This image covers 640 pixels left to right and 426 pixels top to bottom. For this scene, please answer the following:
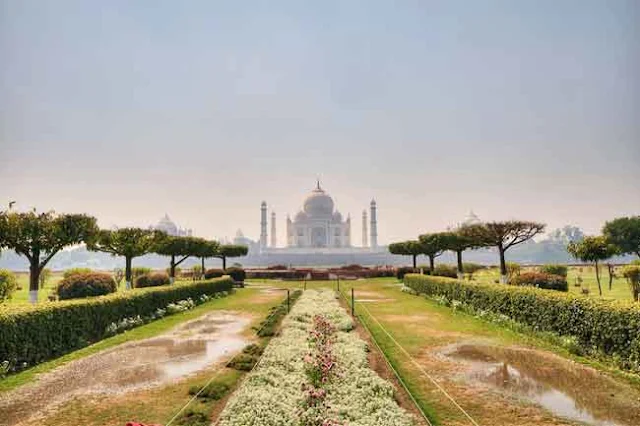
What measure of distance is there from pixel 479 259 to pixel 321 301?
14756 centimetres

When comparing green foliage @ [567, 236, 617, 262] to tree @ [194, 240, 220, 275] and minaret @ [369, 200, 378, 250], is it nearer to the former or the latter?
tree @ [194, 240, 220, 275]

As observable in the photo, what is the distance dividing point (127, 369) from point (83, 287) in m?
12.7

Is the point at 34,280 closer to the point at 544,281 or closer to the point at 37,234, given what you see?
the point at 37,234

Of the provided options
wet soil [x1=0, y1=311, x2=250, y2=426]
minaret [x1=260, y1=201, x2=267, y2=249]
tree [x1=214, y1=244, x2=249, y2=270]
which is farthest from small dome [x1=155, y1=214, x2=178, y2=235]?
wet soil [x1=0, y1=311, x2=250, y2=426]

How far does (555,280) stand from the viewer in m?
27.1

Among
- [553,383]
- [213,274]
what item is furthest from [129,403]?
[213,274]

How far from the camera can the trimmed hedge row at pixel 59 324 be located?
13.3m

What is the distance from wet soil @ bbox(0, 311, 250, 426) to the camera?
34.1 feet

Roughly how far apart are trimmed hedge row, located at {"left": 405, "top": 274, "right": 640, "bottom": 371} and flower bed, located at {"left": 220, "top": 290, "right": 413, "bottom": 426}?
6.84m

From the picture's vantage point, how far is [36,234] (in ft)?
74.8

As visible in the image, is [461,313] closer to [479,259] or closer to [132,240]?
[132,240]

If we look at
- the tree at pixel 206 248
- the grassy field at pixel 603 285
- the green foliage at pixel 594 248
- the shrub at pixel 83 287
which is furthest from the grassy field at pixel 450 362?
the tree at pixel 206 248

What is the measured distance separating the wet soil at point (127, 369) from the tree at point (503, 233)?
22.3 metres

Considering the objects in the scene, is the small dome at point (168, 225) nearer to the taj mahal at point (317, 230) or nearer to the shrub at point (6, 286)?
the taj mahal at point (317, 230)
